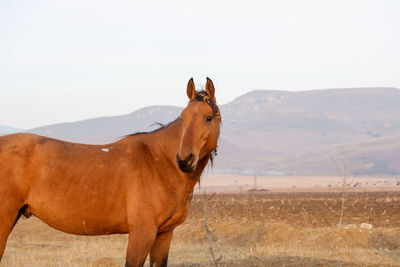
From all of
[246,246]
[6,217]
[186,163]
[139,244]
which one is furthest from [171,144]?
[246,246]

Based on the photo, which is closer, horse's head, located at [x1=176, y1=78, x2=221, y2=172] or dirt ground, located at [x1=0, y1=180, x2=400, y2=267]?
horse's head, located at [x1=176, y1=78, x2=221, y2=172]

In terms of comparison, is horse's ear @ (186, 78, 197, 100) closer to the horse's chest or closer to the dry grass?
the horse's chest

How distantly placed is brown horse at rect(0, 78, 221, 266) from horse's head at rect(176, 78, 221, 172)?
0.4 inches

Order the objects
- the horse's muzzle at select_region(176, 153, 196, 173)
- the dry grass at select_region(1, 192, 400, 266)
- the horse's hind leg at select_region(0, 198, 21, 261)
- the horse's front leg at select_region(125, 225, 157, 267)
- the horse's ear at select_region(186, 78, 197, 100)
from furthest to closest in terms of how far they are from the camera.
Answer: the dry grass at select_region(1, 192, 400, 266), the horse's ear at select_region(186, 78, 197, 100), the horse's hind leg at select_region(0, 198, 21, 261), the horse's front leg at select_region(125, 225, 157, 267), the horse's muzzle at select_region(176, 153, 196, 173)

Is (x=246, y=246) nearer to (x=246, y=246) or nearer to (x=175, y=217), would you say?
(x=246, y=246)

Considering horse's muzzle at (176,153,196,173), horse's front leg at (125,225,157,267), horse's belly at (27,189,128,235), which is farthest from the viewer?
horse's belly at (27,189,128,235)

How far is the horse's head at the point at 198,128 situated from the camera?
590 centimetres

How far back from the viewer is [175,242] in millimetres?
17297

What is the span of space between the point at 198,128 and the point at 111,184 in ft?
4.15

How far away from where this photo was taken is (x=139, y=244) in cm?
606

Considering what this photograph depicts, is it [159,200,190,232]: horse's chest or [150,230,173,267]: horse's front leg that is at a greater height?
[159,200,190,232]: horse's chest

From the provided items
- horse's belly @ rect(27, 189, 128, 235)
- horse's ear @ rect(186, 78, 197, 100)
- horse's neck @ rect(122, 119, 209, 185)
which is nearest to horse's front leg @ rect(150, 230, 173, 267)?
horse's belly @ rect(27, 189, 128, 235)

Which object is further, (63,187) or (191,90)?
(191,90)

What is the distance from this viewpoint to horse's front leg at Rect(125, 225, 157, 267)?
6.07 metres
